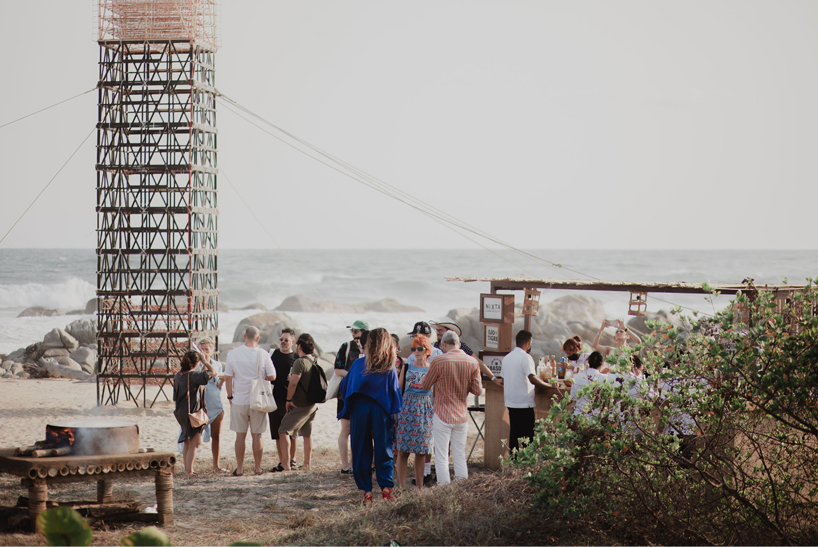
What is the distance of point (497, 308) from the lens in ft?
33.8

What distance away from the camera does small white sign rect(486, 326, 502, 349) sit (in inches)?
403

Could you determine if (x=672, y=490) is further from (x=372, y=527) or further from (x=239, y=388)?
(x=239, y=388)

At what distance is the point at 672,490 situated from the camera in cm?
518

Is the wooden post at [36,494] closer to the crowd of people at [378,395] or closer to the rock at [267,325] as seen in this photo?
the crowd of people at [378,395]

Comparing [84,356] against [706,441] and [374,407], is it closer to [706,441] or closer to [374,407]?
[374,407]

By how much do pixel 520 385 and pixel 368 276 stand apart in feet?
169

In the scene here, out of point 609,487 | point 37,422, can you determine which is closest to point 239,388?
point 609,487

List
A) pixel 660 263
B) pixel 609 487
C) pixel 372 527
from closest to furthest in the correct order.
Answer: pixel 609 487 < pixel 372 527 < pixel 660 263

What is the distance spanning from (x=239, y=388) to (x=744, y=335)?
17.7 ft

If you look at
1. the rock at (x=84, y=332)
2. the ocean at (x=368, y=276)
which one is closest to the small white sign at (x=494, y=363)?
the rock at (x=84, y=332)

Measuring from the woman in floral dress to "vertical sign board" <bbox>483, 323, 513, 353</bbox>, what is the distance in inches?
107

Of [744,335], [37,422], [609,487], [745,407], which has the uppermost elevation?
[744,335]

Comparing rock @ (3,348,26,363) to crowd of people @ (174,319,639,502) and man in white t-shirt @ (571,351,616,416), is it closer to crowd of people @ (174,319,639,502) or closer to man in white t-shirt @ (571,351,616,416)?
crowd of people @ (174,319,639,502)

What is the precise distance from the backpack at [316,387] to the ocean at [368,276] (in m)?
24.8
